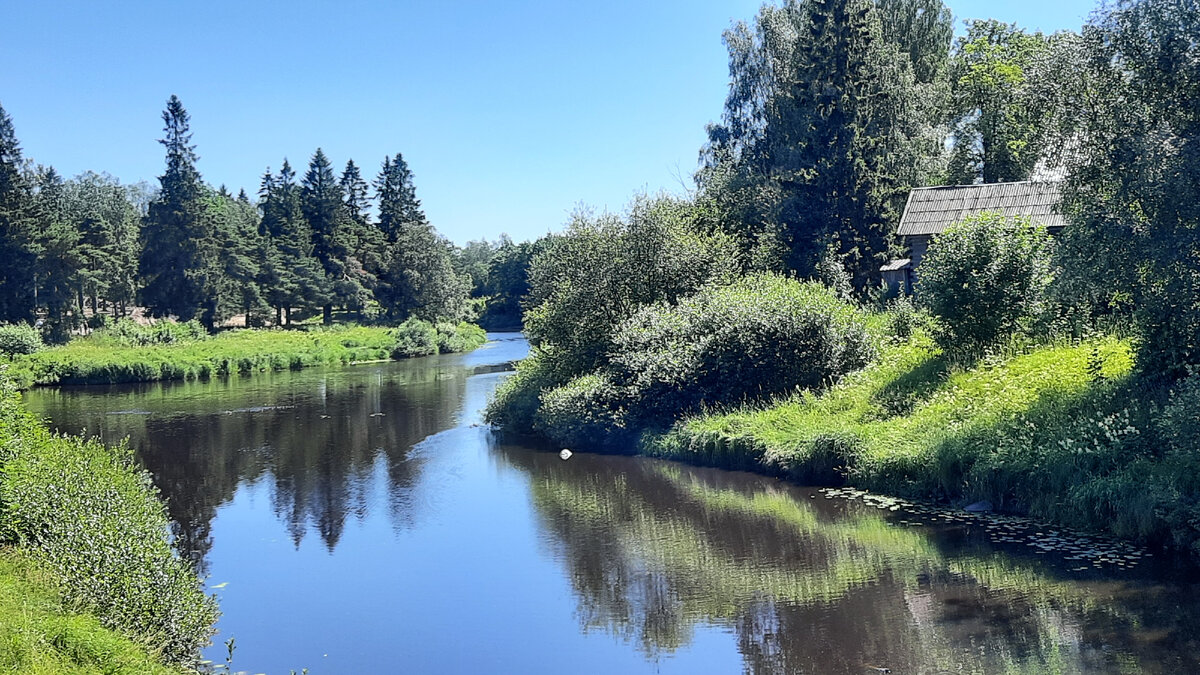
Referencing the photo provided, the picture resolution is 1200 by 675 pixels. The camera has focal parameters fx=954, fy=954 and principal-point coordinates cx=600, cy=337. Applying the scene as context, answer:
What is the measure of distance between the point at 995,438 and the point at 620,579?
7227 mm

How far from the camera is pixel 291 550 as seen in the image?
18250mm

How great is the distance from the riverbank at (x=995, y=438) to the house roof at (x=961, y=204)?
9.66m

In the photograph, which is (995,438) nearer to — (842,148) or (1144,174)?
(1144,174)

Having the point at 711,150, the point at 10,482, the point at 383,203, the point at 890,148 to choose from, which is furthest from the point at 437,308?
the point at 10,482

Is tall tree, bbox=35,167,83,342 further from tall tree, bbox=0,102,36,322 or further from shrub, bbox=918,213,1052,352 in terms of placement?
shrub, bbox=918,213,1052,352

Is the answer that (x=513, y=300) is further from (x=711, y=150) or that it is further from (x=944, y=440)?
(x=944, y=440)

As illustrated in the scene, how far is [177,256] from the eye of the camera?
69.5m

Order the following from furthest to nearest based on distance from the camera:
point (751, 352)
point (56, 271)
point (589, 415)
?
point (56, 271), point (589, 415), point (751, 352)

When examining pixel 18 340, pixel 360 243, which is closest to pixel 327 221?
pixel 360 243

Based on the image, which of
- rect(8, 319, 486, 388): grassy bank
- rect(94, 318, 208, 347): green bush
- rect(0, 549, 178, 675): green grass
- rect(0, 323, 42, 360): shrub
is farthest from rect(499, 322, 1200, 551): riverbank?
rect(94, 318, 208, 347): green bush

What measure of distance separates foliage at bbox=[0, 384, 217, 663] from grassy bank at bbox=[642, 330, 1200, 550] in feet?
40.6

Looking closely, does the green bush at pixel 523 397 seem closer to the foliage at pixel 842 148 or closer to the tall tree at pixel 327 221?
the foliage at pixel 842 148

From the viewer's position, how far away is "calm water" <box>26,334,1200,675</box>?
11914mm

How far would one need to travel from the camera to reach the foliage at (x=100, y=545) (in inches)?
424
